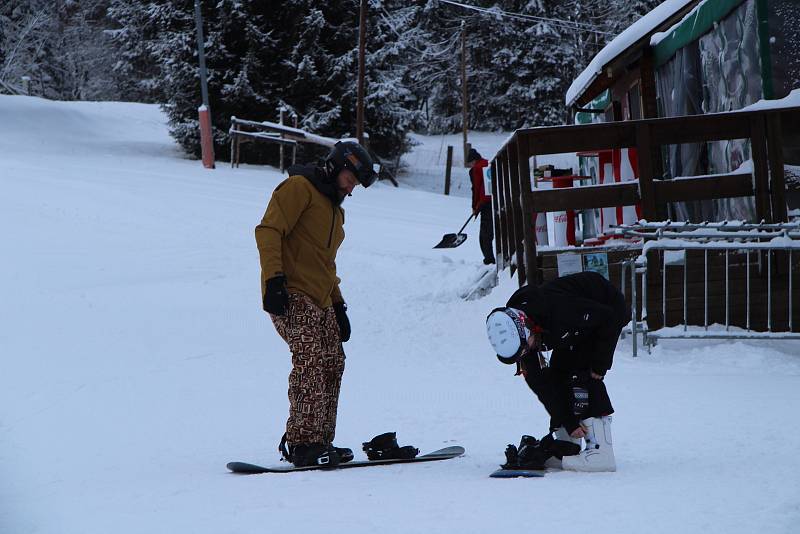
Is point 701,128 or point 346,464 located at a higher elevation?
point 701,128

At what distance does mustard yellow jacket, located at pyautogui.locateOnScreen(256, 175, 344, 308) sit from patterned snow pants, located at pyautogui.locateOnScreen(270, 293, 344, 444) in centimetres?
10

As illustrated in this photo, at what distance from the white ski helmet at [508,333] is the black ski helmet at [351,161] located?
124 cm

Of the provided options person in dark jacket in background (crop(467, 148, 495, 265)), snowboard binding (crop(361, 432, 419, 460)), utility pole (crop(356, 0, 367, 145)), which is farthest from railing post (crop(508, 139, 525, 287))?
utility pole (crop(356, 0, 367, 145))

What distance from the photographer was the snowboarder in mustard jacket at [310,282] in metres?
5.29

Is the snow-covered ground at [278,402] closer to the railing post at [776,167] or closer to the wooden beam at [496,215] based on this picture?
the wooden beam at [496,215]

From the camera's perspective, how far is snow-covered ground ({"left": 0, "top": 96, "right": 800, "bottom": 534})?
4.12 m

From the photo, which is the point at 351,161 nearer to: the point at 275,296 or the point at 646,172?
the point at 275,296

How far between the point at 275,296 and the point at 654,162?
211 inches

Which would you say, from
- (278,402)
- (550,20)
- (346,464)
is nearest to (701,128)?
(278,402)

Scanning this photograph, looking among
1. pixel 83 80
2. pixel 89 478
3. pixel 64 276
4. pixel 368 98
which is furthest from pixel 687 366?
pixel 83 80

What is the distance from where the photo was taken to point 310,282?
5504 millimetres

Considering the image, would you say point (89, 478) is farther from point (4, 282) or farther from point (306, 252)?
point (4, 282)

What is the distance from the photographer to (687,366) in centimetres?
798

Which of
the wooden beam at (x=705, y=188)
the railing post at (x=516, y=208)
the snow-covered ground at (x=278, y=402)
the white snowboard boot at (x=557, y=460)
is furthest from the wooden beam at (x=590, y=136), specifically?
the white snowboard boot at (x=557, y=460)
